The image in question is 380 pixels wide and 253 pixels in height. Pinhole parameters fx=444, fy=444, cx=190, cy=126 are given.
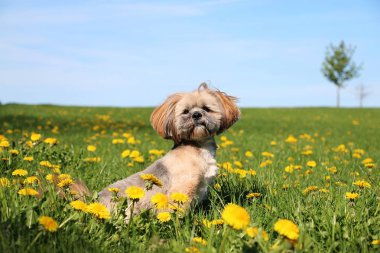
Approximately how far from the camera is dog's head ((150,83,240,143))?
14.2ft

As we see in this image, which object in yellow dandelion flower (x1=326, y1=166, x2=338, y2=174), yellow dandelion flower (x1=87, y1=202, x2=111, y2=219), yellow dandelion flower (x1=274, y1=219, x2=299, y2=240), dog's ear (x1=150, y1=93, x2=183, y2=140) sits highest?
dog's ear (x1=150, y1=93, x2=183, y2=140)

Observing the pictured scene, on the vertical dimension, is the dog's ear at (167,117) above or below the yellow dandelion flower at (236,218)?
above

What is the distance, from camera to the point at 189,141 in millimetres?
4477

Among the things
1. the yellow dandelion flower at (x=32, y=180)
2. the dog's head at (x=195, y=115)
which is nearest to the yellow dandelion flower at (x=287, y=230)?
the dog's head at (x=195, y=115)

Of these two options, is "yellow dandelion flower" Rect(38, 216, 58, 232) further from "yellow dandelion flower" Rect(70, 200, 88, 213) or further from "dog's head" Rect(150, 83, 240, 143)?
"dog's head" Rect(150, 83, 240, 143)

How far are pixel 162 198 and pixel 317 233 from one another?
3.99ft

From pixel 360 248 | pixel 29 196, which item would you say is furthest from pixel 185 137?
pixel 360 248

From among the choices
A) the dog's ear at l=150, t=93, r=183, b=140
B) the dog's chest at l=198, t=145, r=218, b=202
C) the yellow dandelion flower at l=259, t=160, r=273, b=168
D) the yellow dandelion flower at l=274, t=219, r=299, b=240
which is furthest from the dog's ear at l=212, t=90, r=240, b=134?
the yellow dandelion flower at l=274, t=219, r=299, b=240

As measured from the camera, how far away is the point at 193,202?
4141mm

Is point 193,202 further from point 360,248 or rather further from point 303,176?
point 303,176

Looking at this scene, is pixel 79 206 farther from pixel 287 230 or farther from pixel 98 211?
pixel 287 230

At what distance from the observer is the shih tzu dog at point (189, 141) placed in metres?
4.19

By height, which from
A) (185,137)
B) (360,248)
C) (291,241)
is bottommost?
(360,248)

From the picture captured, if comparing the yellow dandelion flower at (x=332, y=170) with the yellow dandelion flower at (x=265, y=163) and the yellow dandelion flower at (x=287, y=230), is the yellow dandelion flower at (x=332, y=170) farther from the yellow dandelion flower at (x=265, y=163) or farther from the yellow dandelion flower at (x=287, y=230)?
the yellow dandelion flower at (x=287, y=230)
